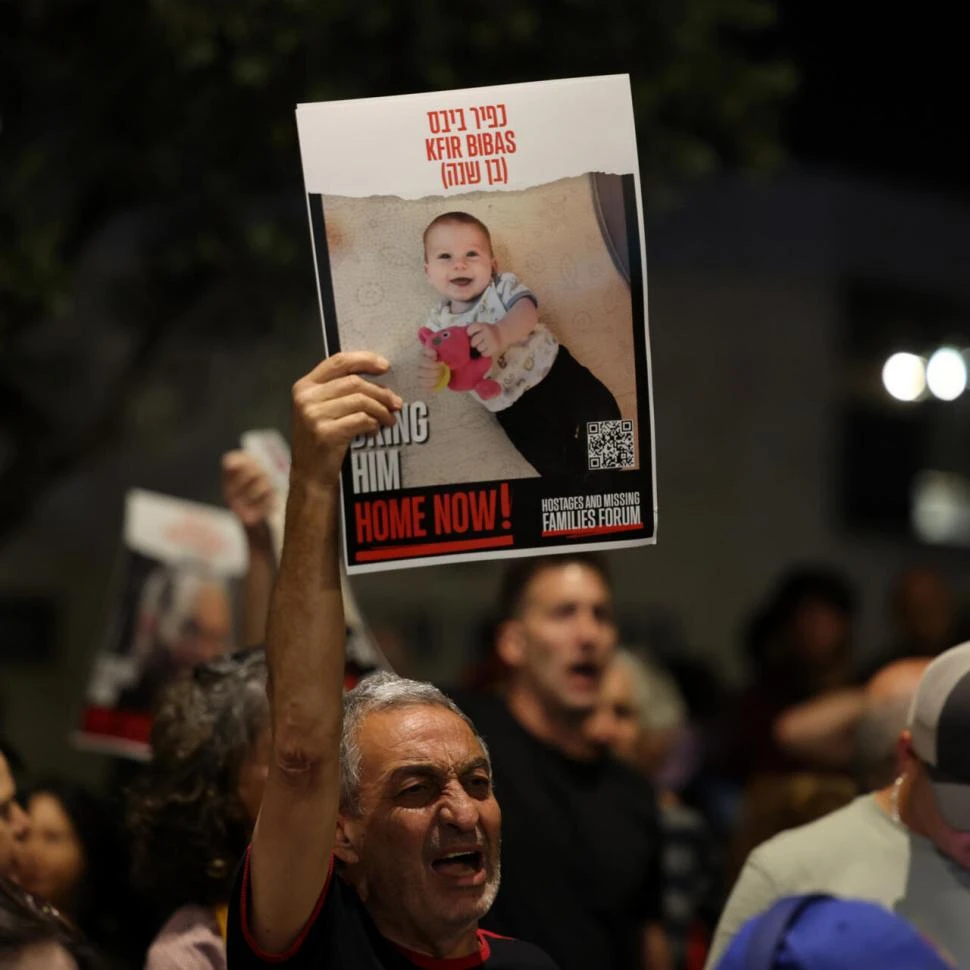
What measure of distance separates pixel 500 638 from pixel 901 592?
297 cm

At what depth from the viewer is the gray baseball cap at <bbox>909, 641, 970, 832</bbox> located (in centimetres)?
345

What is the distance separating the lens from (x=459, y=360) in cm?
313

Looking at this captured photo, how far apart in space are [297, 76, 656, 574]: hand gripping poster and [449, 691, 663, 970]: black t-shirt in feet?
4.54

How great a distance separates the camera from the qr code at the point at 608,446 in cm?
319

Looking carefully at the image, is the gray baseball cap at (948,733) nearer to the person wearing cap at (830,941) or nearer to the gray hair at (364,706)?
the gray hair at (364,706)

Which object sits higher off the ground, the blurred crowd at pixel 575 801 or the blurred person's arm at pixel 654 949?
the blurred crowd at pixel 575 801

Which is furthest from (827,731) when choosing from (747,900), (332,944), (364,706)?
(332,944)

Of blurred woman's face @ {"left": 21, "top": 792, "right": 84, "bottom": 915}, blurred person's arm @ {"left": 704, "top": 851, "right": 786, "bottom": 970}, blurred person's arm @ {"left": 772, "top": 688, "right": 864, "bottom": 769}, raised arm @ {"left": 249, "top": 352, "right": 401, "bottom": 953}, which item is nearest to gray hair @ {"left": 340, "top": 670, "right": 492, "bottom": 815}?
raised arm @ {"left": 249, "top": 352, "right": 401, "bottom": 953}

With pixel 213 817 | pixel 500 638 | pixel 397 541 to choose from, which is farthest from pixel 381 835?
pixel 500 638

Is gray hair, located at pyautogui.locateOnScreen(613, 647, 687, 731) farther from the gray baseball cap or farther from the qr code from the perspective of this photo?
the qr code

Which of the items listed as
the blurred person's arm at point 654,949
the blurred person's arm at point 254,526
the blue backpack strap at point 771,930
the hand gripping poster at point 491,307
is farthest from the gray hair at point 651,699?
the blue backpack strap at point 771,930

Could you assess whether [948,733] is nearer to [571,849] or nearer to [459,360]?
[459,360]

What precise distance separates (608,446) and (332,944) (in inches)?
36.9

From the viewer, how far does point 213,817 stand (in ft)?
12.1
